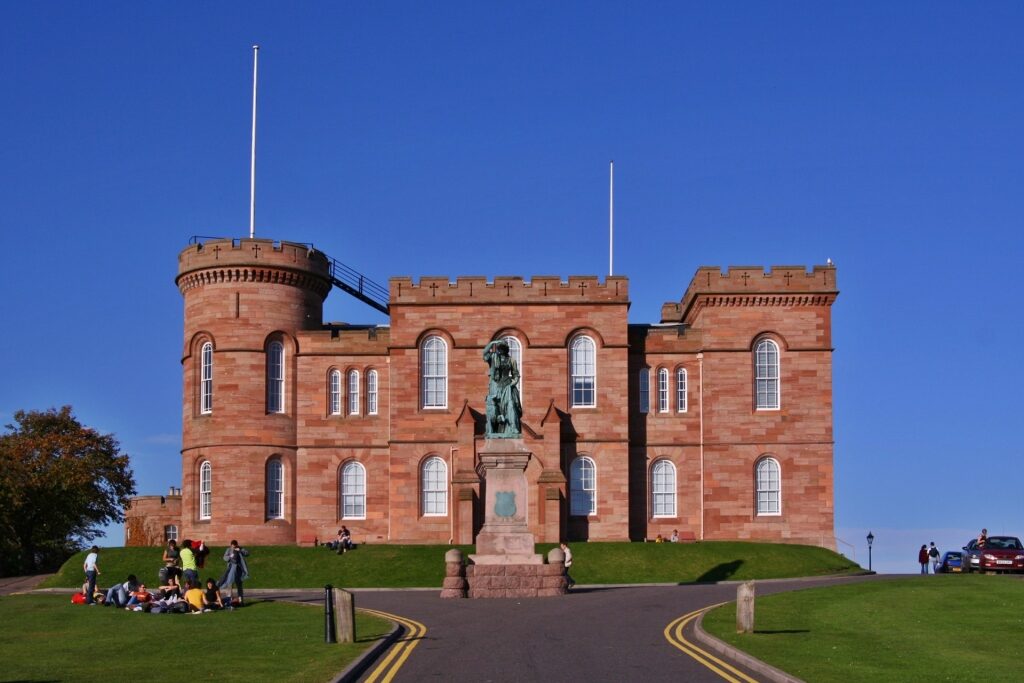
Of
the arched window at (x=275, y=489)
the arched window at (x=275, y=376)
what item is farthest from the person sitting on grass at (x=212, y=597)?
the arched window at (x=275, y=376)

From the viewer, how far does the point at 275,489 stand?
192 ft

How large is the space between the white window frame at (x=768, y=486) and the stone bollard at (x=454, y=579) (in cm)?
2363

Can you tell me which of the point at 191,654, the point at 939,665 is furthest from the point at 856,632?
the point at 191,654

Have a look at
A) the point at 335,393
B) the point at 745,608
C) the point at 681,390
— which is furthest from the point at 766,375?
the point at 745,608

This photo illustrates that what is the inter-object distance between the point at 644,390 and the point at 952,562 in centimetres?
1490

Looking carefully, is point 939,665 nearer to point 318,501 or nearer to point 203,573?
point 203,573

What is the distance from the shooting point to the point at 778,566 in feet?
169

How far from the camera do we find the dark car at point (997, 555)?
1844 inches

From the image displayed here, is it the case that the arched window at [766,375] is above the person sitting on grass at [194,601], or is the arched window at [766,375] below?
above

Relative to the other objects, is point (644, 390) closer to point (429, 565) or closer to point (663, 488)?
point (663, 488)

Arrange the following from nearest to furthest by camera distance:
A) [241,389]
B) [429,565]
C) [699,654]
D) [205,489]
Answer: [699,654] < [429,565] < [241,389] < [205,489]

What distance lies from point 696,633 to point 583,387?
3205cm

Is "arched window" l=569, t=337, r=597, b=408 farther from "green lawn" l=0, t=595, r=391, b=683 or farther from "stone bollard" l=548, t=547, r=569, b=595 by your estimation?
"green lawn" l=0, t=595, r=391, b=683

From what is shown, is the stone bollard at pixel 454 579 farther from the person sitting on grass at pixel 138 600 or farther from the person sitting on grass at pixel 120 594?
the person sitting on grass at pixel 120 594
